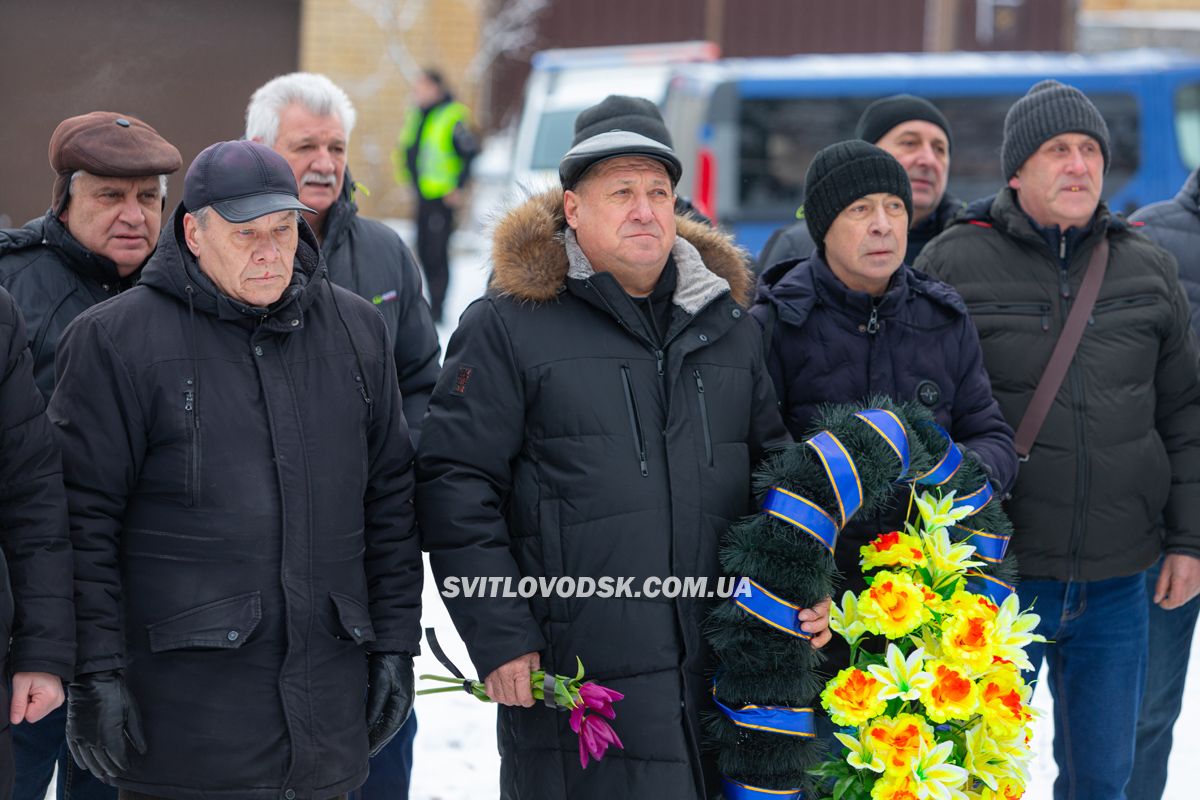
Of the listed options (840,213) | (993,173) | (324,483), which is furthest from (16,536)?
(993,173)

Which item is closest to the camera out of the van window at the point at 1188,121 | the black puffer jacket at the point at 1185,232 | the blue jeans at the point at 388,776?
the blue jeans at the point at 388,776

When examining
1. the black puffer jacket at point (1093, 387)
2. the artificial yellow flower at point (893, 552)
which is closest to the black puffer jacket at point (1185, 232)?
the black puffer jacket at point (1093, 387)

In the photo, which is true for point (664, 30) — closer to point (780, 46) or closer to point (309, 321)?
point (780, 46)

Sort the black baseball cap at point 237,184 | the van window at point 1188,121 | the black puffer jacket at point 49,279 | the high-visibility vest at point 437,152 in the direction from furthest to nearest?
the high-visibility vest at point 437,152 → the van window at point 1188,121 → the black puffer jacket at point 49,279 → the black baseball cap at point 237,184

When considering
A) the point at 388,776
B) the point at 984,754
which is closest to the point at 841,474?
the point at 984,754

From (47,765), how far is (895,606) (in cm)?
199

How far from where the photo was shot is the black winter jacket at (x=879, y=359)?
323cm

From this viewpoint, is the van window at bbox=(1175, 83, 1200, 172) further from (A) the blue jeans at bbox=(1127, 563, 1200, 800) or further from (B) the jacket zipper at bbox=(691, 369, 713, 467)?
(B) the jacket zipper at bbox=(691, 369, 713, 467)

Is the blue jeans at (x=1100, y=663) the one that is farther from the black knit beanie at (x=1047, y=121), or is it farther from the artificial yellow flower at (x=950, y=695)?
the black knit beanie at (x=1047, y=121)

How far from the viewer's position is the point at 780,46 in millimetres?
19875

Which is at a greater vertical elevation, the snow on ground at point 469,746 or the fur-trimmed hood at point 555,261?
the fur-trimmed hood at point 555,261

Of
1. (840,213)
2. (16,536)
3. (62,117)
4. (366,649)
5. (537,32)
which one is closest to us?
(16,536)

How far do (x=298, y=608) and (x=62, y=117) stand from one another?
188 cm

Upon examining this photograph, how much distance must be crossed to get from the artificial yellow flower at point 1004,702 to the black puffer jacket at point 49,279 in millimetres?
2181
